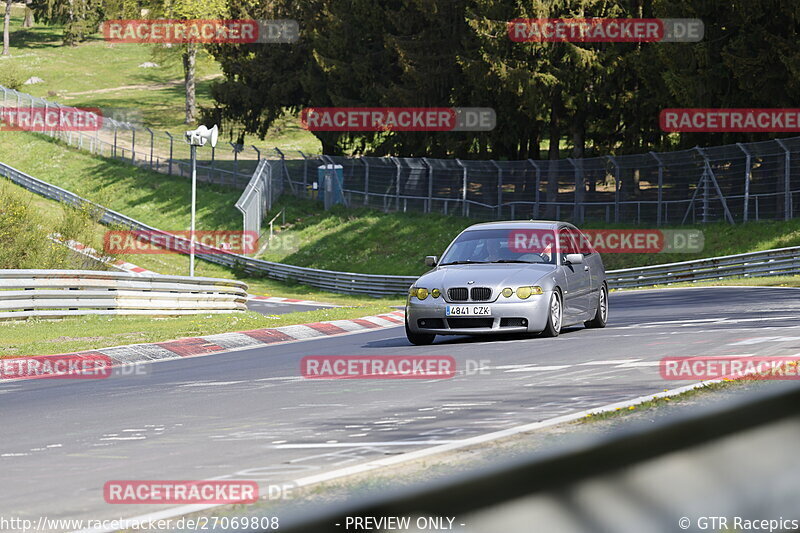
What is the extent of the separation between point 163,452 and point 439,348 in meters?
7.71

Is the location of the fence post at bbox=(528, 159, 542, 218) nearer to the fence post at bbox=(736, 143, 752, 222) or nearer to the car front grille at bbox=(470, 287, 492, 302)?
the fence post at bbox=(736, 143, 752, 222)

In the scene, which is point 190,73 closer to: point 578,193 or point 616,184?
point 578,193

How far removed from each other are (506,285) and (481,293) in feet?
1.13

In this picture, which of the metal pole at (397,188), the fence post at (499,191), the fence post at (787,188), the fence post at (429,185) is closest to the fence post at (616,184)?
the fence post at (499,191)

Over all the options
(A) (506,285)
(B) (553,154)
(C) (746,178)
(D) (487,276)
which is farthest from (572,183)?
(A) (506,285)

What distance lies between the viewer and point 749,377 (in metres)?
9.44

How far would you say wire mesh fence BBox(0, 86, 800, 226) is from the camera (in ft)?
117

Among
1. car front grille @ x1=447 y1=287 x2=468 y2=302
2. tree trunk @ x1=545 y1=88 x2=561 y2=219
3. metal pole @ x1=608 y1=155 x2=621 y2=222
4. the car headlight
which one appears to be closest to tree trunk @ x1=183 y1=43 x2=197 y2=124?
tree trunk @ x1=545 y1=88 x2=561 y2=219

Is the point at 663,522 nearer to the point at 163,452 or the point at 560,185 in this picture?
the point at 163,452

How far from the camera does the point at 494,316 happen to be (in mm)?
15039

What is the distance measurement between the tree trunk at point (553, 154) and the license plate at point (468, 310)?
2767cm

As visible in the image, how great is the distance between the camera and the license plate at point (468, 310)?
49.3 ft

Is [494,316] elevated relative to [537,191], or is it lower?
lower

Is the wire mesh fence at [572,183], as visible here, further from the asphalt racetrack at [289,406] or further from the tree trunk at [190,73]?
the tree trunk at [190,73]
